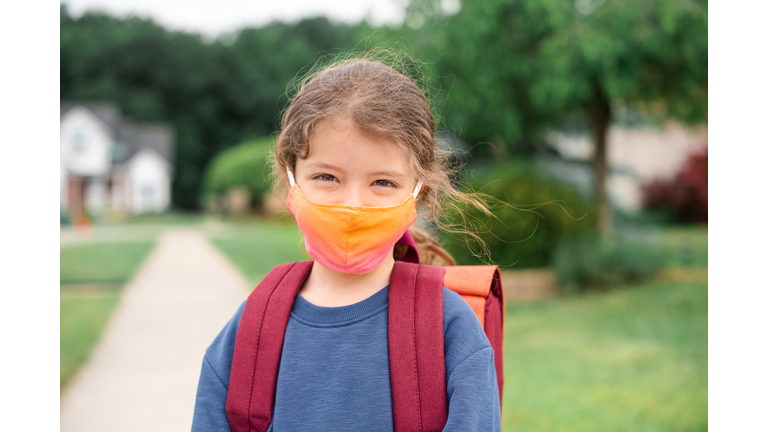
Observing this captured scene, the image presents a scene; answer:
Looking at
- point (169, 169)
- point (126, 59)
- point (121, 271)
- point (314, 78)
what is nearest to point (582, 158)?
point (121, 271)

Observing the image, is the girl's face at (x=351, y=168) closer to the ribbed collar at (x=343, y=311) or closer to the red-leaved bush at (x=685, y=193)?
the ribbed collar at (x=343, y=311)

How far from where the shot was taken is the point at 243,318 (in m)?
1.34

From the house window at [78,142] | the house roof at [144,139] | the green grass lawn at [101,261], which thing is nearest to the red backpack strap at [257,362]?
the green grass lawn at [101,261]

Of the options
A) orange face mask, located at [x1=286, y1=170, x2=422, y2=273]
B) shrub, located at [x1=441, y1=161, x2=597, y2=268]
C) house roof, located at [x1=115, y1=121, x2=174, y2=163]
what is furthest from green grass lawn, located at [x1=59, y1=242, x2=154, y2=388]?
house roof, located at [x1=115, y1=121, x2=174, y2=163]

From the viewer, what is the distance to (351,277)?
4.66 feet

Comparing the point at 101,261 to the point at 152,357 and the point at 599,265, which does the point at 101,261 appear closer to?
the point at 152,357

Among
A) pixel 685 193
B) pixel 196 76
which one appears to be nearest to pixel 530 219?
pixel 685 193

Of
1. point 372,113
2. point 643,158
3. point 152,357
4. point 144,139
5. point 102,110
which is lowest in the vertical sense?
point 152,357

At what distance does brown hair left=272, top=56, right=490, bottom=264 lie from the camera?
4.38 ft

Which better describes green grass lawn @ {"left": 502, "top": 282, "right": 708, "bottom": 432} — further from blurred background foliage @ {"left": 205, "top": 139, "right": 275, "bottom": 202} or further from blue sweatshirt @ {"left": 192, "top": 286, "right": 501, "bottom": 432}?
blurred background foliage @ {"left": 205, "top": 139, "right": 275, "bottom": 202}

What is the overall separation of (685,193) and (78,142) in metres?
25.4

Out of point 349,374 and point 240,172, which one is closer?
point 349,374

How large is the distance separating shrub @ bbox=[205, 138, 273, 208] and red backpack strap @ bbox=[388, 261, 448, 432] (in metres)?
23.3

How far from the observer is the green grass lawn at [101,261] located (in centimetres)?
907
